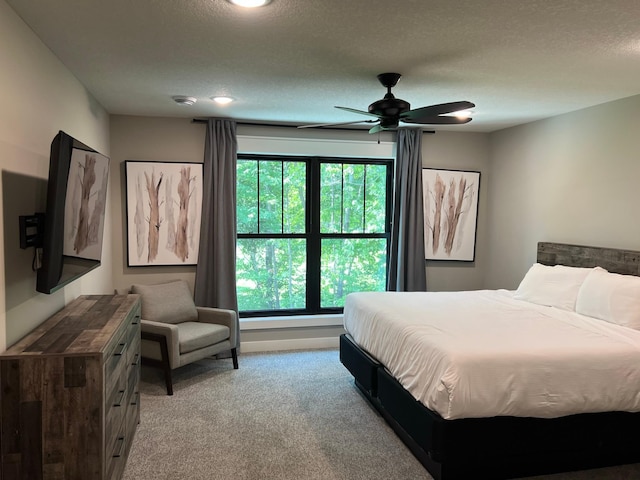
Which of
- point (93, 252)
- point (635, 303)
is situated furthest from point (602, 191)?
point (93, 252)

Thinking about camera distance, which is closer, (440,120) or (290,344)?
(440,120)

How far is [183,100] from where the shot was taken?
3627mm

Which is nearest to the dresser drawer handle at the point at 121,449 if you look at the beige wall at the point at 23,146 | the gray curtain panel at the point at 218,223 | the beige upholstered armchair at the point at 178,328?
the beige wall at the point at 23,146

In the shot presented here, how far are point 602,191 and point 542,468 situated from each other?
237 cm

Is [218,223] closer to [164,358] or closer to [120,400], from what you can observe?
[164,358]

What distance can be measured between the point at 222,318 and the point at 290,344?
1.01m

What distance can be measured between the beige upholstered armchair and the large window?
27.6 inches

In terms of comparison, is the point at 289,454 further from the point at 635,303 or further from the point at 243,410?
the point at 635,303

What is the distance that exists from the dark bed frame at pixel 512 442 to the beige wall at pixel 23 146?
7.02 feet

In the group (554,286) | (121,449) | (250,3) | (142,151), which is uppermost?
(250,3)

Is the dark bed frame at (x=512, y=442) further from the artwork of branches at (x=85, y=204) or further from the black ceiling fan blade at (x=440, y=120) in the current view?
the artwork of branches at (x=85, y=204)

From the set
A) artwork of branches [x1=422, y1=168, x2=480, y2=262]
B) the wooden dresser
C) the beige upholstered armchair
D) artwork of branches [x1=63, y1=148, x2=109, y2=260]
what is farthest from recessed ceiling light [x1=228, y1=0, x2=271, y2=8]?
artwork of branches [x1=422, y1=168, x2=480, y2=262]

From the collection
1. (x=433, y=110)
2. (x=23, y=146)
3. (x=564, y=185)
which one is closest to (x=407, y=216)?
(x=564, y=185)

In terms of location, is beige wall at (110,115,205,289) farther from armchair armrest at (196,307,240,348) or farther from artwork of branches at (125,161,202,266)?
armchair armrest at (196,307,240,348)
